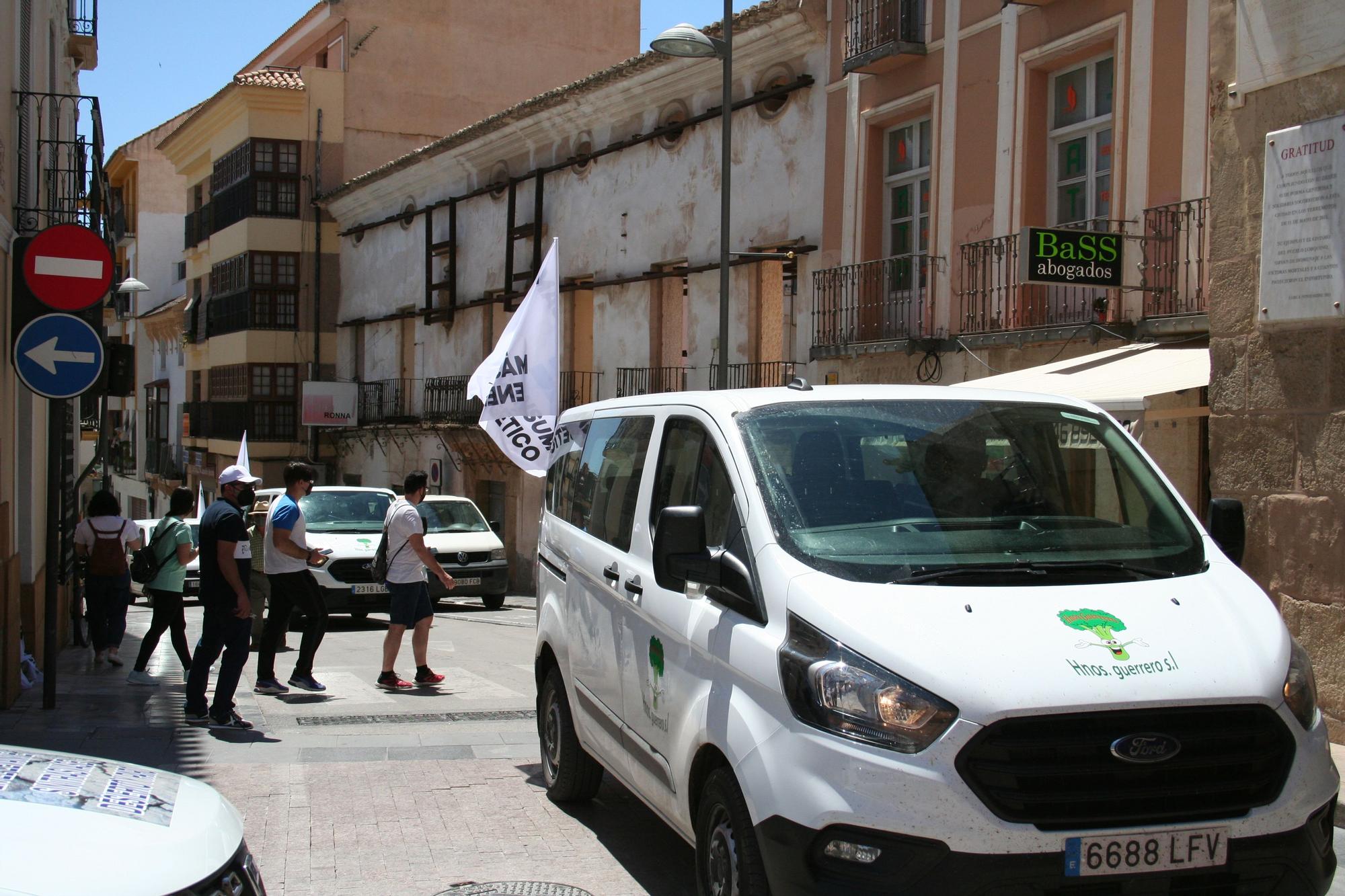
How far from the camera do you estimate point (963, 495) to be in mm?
4836

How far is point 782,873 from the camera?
13.1 feet

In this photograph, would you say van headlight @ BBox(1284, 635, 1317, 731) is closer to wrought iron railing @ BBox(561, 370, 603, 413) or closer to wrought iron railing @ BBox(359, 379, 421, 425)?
wrought iron railing @ BBox(561, 370, 603, 413)

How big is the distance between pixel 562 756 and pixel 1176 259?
8826 mm

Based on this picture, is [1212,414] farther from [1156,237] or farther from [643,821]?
[643,821]

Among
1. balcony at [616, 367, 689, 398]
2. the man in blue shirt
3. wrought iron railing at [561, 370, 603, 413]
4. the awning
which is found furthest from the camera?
wrought iron railing at [561, 370, 603, 413]

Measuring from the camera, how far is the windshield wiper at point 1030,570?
14.2 ft

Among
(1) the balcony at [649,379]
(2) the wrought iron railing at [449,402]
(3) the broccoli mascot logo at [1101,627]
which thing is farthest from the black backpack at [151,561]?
(2) the wrought iron railing at [449,402]

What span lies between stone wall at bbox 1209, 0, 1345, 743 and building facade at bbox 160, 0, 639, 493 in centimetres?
3134

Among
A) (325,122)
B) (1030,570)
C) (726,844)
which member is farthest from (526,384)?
(325,122)

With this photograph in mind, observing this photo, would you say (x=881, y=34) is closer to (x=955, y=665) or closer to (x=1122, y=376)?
(x=1122, y=376)

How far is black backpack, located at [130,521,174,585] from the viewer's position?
11523 millimetres

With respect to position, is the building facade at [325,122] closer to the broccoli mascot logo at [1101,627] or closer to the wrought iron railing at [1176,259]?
the wrought iron railing at [1176,259]

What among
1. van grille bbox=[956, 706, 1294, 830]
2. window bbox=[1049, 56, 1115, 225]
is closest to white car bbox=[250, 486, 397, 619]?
window bbox=[1049, 56, 1115, 225]

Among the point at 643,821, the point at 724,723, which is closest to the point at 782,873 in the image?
the point at 724,723
